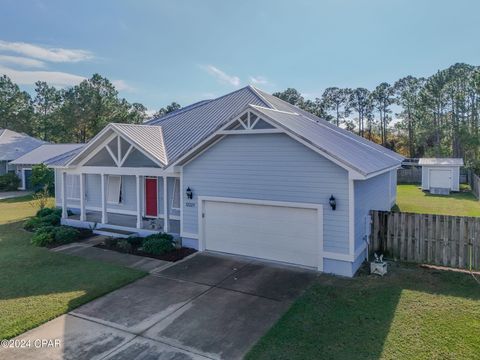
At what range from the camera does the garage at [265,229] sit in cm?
986

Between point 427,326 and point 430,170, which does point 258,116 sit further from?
point 430,170

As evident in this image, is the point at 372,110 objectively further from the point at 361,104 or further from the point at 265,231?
the point at 265,231

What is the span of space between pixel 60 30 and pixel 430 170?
89.5 ft

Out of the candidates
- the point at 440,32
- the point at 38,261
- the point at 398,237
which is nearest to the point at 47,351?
the point at 38,261

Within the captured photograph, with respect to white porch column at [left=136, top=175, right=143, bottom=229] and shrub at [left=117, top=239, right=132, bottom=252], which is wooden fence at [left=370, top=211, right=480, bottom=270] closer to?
shrub at [left=117, top=239, right=132, bottom=252]

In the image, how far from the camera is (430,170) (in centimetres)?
2761

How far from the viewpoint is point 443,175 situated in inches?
1063

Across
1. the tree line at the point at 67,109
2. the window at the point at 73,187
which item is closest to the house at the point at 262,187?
the window at the point at 73,187

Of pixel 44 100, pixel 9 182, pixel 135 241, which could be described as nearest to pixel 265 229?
pixel 135 241

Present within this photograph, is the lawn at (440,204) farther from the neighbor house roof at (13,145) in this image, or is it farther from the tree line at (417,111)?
the neighbor house roof at (13,145)

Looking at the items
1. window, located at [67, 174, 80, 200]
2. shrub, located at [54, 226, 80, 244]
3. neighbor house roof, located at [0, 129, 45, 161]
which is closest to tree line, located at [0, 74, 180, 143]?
neighbor house roof, located at [0, 129, 45, 161]

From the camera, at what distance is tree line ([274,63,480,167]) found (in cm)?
3644

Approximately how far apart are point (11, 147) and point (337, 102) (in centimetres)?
4946

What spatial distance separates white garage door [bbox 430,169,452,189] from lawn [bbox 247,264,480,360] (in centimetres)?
2040
